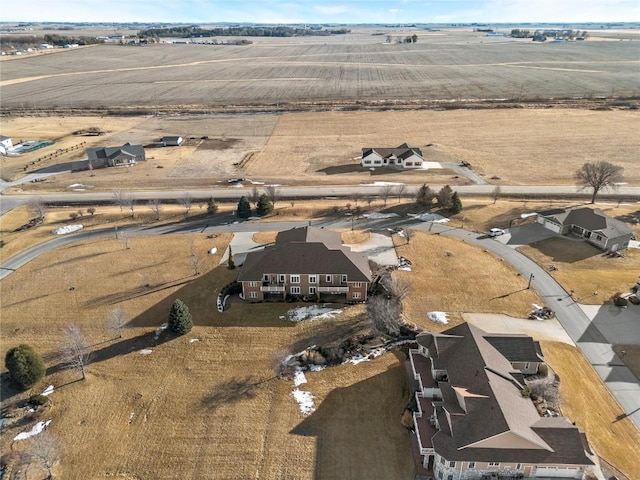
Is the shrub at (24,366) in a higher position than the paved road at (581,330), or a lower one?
higher

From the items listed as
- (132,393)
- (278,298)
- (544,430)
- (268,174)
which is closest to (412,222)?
(278,298)

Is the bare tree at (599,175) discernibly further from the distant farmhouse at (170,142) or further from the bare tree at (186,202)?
the distant farmhouse at (170,142)

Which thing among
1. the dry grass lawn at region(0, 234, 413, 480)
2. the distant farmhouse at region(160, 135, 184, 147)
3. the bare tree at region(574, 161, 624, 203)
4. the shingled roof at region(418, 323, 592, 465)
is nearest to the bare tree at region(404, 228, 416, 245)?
the dry grass lawn at region(0, 234, 413, 480)

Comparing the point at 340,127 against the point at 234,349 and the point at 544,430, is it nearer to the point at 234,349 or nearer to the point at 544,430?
the point at 234,349

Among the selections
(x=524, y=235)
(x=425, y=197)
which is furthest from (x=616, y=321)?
(x=425, y=197)

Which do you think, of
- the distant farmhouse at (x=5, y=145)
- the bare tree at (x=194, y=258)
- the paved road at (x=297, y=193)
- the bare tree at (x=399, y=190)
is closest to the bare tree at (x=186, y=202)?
the paved road at (x=297, y=193)

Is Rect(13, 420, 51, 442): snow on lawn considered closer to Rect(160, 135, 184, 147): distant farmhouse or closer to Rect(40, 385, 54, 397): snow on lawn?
Rect(40, 385, 54, 397): snow on lawn
